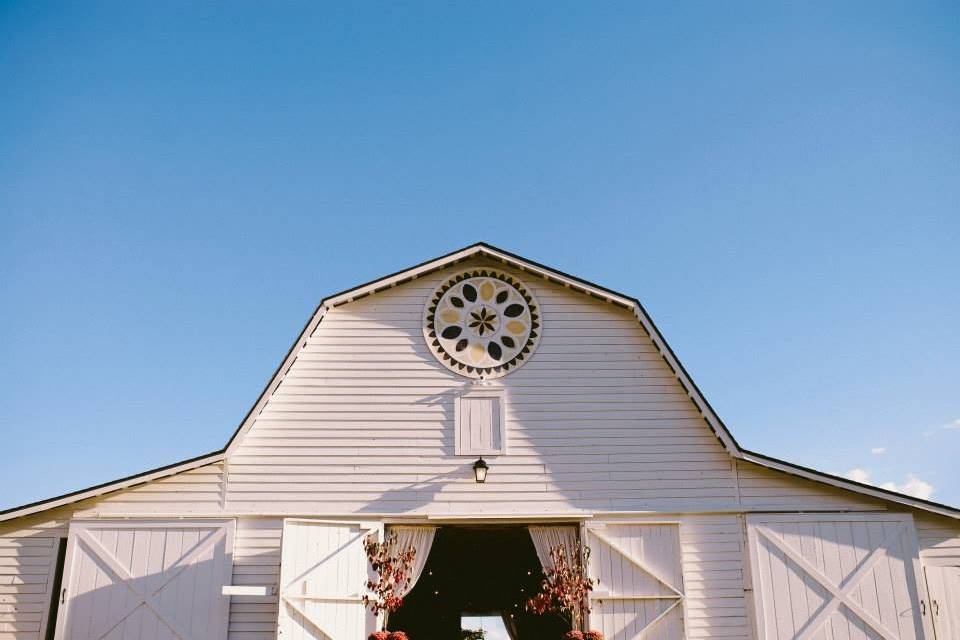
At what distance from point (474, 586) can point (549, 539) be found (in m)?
7.25

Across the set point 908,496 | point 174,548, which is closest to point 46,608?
point 174,548

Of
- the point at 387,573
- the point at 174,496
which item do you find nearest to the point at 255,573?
the point at 174,496

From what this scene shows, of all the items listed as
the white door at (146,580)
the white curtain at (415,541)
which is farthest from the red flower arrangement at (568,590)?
the white door at (146,580)

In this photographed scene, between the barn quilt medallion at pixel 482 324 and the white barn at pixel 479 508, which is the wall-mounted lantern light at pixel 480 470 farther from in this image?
the barn quilt medallion at pixel 482 324

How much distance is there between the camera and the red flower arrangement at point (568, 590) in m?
11.1

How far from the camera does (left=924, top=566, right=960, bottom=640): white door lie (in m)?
11.4

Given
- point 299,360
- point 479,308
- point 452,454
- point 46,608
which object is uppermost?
point 479,308

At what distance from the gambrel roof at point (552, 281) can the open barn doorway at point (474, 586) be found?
4245 mm

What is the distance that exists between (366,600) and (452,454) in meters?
2.28

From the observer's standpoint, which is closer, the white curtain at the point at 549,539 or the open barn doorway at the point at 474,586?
the white curtain at the point at 549,539

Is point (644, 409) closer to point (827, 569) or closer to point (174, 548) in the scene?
point (827, 569)

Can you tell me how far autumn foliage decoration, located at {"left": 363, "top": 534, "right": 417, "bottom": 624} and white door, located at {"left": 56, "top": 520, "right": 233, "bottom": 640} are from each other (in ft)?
6.36

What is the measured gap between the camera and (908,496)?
11.7m

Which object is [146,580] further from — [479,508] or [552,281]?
[552,281]
